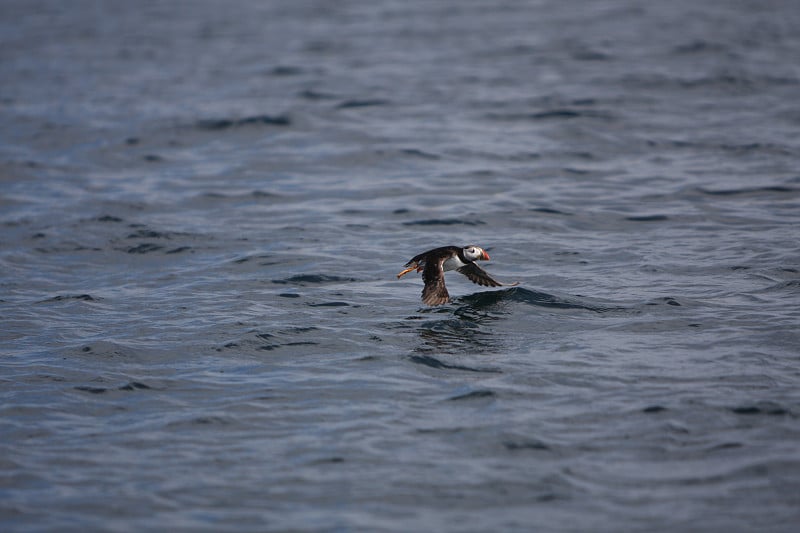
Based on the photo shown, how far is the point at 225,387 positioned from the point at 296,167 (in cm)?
1055

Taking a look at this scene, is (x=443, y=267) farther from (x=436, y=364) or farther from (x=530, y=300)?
(x=436, y=364)

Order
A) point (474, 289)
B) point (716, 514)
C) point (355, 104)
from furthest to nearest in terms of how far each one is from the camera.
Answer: point (355, 104), point (474, 289), point (716, 514)

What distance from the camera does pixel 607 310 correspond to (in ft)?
38.1

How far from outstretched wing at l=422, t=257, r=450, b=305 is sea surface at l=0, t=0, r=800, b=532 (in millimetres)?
455

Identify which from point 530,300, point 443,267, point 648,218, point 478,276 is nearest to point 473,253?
point 443,267

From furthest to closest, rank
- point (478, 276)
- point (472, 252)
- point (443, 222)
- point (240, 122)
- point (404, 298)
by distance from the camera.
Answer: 1. point (240, 122)
2. point (443, 222)
3. point (404, 298)
4. point (478, 276)
5. point (472, 252)

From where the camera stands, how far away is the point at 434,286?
11117mm

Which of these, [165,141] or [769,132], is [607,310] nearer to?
[769,132]

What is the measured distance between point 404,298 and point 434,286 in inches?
55.1

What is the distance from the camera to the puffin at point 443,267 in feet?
36.3

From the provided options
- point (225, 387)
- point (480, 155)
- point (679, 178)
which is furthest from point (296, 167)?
point (225, 387)

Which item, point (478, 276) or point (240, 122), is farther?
point (240, 122)

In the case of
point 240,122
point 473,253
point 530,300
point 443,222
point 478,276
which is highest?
point 240,122

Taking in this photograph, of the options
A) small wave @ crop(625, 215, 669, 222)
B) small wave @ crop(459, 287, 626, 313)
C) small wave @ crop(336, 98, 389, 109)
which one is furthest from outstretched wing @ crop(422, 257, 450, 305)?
small wave @ crop(336, 98, 389, 109)
